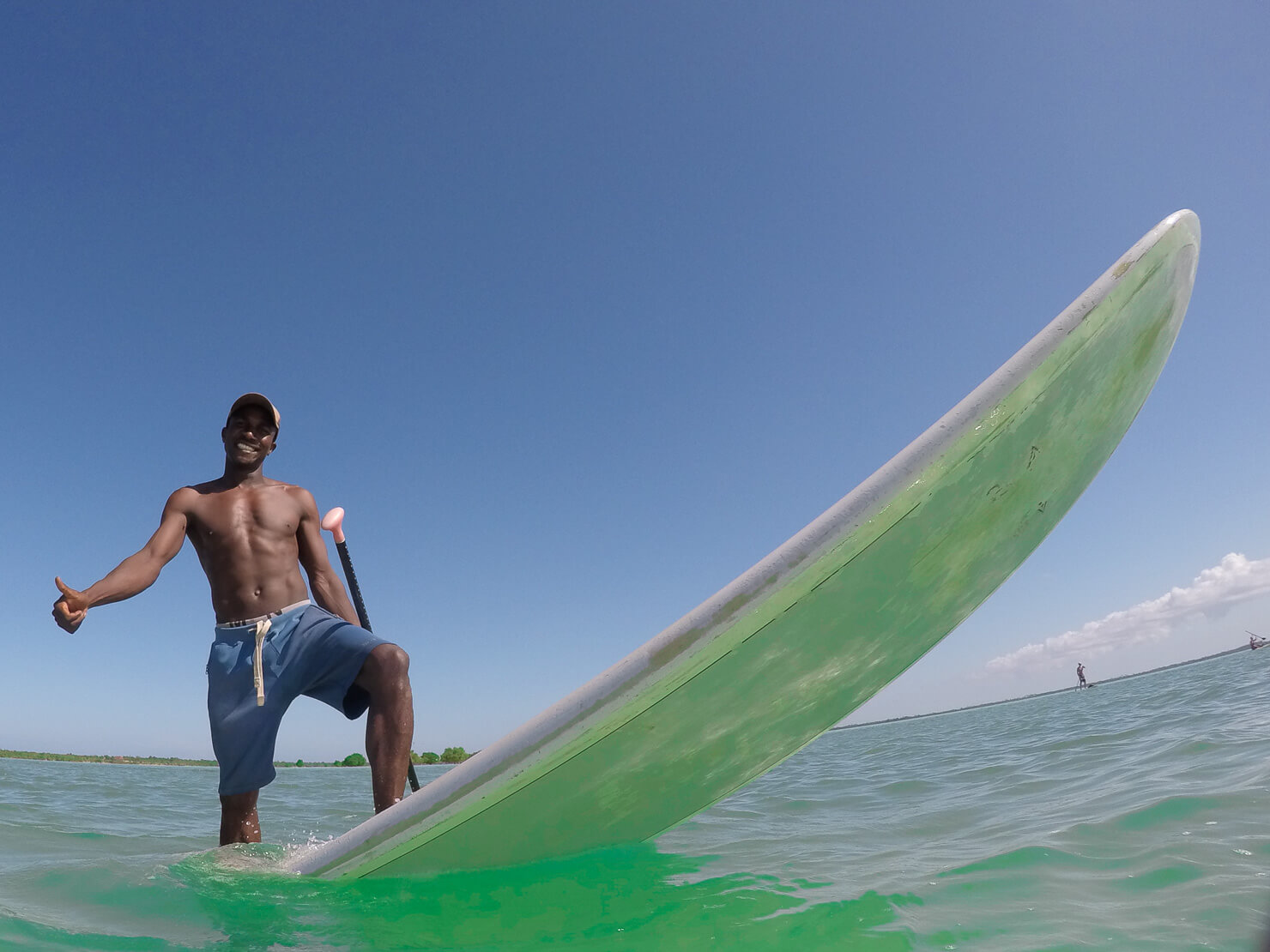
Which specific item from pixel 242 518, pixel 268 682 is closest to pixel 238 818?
pixel 268 682

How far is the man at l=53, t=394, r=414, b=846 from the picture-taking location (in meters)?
2.47

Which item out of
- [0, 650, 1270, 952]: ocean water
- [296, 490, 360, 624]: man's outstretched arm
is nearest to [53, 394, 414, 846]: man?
[296, 490, 360, 624]: man's outstretched arm

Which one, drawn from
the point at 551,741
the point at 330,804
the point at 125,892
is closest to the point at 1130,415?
the point at 551,741

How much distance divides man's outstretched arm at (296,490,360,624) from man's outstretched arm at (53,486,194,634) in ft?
1.46

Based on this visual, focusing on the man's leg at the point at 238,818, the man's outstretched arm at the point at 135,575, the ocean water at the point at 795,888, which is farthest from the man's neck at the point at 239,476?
the ocean water at the point at 795,888

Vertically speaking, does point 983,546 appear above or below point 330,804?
above

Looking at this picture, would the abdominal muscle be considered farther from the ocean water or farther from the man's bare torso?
the ocean water

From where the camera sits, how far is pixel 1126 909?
1.77 m

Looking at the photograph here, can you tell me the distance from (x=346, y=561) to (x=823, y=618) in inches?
102

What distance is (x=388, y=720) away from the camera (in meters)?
2.46

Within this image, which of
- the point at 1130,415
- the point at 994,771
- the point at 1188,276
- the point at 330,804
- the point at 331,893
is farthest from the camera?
the point at 330,804

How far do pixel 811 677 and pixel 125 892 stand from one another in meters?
2.23

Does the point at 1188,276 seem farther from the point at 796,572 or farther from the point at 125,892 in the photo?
the point at 125,892

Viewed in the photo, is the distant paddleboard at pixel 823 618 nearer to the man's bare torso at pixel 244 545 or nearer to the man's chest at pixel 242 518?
the man's bare torso at pixel 244 545
